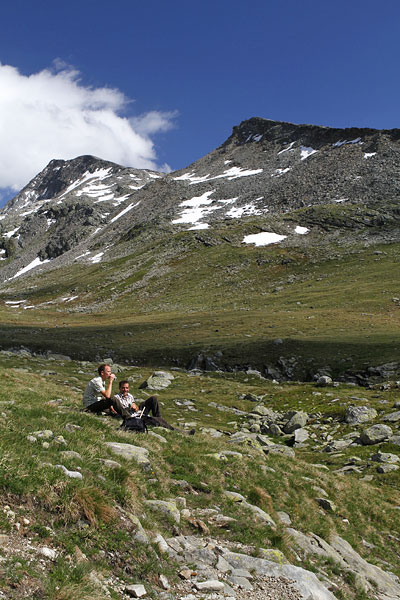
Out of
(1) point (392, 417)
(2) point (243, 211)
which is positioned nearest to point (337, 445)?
(1) point (392, 417)

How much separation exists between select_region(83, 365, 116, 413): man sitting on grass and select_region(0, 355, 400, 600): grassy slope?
222 centimetres

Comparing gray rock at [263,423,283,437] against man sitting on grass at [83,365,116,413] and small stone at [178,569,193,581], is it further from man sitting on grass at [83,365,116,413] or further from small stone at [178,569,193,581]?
small stone at [178,569,193,581]

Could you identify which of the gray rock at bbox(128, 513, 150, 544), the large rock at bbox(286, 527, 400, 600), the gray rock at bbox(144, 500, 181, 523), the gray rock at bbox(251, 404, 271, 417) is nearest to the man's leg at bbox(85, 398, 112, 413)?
the gray rock at bbox(144, 500, 181, 523)

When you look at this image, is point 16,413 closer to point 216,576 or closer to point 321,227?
point 216,576

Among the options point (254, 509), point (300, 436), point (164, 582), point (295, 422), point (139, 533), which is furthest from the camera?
point (295, 422)

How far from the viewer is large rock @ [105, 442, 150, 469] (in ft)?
35.4

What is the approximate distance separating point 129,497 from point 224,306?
8652cm

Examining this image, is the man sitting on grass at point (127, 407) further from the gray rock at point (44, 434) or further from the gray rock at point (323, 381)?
the gray rock at point (323, 381)

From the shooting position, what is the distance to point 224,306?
94438 millimetres

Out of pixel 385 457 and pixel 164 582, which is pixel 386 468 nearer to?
pixel 385 457

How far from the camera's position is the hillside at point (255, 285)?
50.4 m

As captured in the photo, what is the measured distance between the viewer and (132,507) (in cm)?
825

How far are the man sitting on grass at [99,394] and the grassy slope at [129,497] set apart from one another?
2.22 metres

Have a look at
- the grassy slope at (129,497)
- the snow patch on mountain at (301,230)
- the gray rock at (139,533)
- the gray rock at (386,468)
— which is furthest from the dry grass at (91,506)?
the snow patch on mountain at (301,230)
